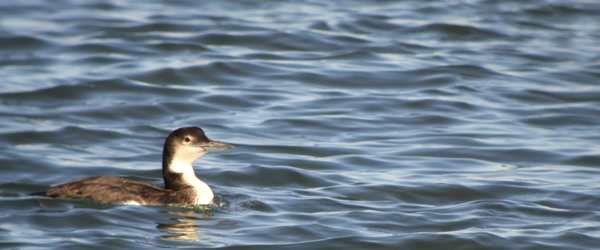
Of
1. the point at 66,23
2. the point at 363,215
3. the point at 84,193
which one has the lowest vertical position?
the point at 363,215

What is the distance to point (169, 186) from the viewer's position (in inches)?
286

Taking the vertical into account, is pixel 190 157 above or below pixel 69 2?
below

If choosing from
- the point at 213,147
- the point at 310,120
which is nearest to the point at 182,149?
the point at 213,147

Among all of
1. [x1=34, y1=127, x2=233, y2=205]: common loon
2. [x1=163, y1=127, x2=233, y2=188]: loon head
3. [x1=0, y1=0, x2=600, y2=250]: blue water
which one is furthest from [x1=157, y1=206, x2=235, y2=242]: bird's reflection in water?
[x1=163, y1=127, x2=233, y2=188]: loon head

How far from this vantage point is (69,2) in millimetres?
19094

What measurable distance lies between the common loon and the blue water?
0.38 feet

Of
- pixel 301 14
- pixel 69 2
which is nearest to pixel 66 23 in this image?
pixel 69 2

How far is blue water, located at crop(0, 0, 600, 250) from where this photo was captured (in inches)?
261

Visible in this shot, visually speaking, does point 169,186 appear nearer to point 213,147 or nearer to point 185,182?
point 185,182

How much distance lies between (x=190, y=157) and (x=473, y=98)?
670cm

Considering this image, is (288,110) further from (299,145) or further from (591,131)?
(591,131)

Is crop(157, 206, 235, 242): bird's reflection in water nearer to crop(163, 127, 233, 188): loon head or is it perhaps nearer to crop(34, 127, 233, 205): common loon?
crop(34, 127, 233, 205): common loon

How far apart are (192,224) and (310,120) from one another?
15.2 feet

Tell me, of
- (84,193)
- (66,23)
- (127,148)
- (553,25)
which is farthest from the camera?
(553,25)
